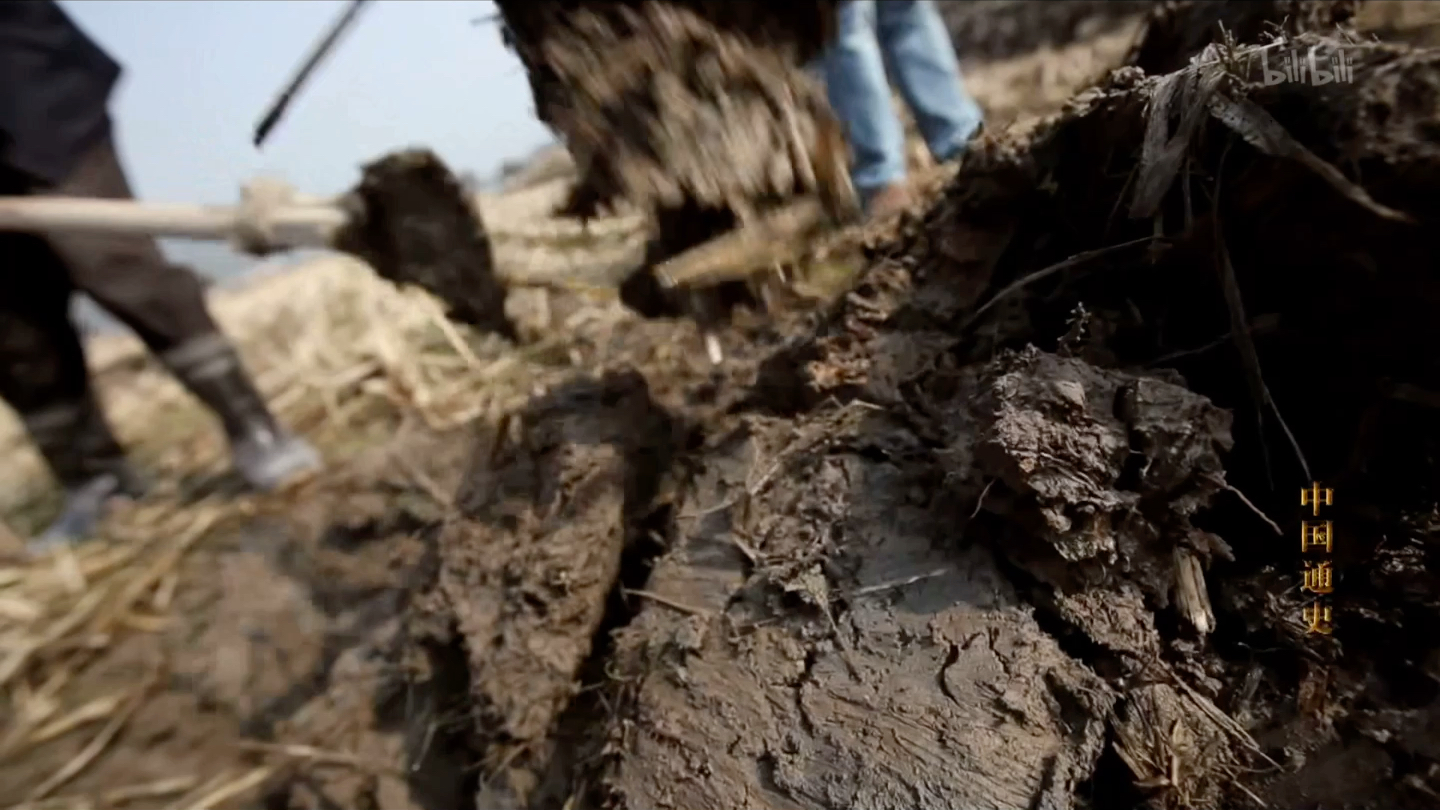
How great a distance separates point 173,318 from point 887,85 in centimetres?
179

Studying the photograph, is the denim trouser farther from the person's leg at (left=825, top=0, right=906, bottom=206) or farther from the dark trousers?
the dark trousers

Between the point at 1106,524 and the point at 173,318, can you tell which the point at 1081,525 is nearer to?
the point at 1106,524

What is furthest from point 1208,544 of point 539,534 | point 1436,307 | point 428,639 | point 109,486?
point 109,486

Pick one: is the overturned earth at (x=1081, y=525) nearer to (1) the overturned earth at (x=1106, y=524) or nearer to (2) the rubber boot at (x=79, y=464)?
(1) the overturned earth at (x=1106, y=524)

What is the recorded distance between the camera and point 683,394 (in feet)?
4.66

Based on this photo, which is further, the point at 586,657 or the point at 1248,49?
the point at 586,657

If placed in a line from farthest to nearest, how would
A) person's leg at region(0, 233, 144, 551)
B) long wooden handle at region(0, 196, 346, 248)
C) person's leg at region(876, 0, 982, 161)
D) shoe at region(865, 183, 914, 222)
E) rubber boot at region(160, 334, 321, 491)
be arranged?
rubber boot at region(160, 334, 321, 491)
person's leg at region(0, 233, 144, 551)
person's leg at region(876, 0, 982, 161)
long wooden handle at region(0, 196, 346, 248)
shoe at region(865, 183, 914, 222)

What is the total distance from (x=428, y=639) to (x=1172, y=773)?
0.94 metres

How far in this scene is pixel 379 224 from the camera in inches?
62.2

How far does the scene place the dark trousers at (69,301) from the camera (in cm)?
203

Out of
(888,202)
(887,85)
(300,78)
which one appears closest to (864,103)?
(887,85)

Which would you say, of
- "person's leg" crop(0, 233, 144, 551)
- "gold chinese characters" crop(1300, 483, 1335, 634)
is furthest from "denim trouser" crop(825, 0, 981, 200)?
"person's leg" crop(0, 233, 144, 551)

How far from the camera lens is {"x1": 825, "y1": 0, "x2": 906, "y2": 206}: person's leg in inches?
72.7

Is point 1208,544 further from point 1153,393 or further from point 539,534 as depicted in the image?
point 539,534
